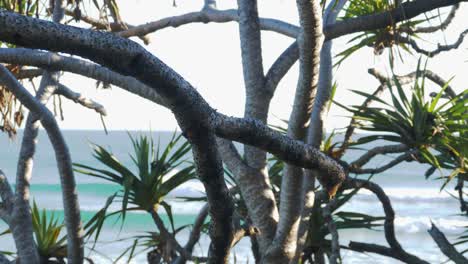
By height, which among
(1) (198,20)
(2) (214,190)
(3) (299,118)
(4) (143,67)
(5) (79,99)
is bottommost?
(2) (214,190)

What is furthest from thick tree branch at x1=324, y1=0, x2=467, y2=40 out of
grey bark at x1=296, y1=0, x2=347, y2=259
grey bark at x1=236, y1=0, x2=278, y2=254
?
grey bark at x1=236, y1=0, x2=278, y2=254

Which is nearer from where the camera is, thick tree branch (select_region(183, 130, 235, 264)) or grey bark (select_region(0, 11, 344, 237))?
grey bark (select_region(0, 11, 344, 237))

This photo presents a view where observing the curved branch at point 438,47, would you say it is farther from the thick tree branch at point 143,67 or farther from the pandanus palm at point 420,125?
the thick tree branch at point 143,67

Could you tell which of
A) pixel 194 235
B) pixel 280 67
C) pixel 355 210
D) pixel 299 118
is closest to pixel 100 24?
pixel 194 235

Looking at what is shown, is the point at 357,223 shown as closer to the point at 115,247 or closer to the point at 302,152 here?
the point at 302,152

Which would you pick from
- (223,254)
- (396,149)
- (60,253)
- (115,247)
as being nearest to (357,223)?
(396,149)

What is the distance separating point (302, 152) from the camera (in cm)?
162

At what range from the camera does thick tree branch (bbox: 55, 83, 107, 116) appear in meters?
4.57

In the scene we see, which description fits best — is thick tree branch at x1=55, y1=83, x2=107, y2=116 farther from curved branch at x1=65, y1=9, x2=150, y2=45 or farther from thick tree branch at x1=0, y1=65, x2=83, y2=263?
thick tree branch at x1=0, y1=65, x2=83, y2=263

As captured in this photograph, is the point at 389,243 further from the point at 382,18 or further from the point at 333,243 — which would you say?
the point at 382,18

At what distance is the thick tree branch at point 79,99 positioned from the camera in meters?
4.57

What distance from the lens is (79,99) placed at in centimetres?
472

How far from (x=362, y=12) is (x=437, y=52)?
61 centimetres

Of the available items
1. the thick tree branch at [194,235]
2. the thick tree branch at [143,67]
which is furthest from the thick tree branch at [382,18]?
the thick tree branch at [143,67]
